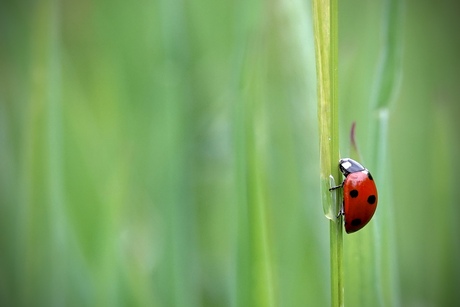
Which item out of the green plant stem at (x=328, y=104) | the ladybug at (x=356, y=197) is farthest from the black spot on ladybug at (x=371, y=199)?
the green plant stem at (x=328, y=104)

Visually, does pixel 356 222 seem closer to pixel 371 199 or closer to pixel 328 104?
pixel 371 199

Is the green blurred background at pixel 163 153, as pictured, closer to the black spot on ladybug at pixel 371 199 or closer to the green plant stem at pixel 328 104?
the black spot on ladybug at pixel 371 199

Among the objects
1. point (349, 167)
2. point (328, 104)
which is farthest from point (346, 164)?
point (328, 104)

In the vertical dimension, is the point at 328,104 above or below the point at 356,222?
above

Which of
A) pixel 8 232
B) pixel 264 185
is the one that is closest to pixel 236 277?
pixel 264 185

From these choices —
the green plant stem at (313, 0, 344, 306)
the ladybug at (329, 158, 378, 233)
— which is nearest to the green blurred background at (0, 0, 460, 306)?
the ladybug at (329, 158, 378, 233)

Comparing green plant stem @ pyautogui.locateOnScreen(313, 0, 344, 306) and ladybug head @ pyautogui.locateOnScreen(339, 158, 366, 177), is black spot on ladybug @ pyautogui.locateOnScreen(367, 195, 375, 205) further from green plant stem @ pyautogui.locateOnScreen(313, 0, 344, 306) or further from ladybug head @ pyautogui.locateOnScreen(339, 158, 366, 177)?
green plant stem @ pyautogui.locateOnScreen(313, 0, 344, 306)
